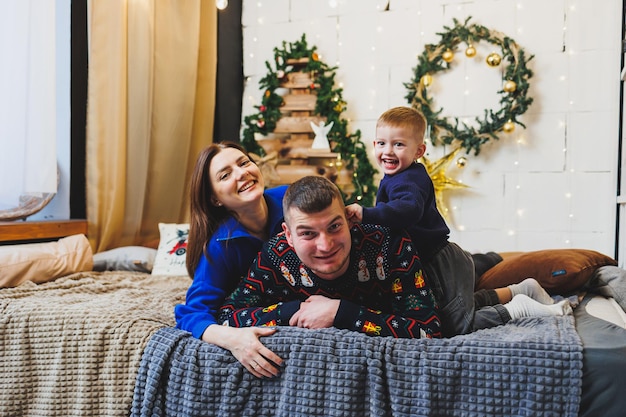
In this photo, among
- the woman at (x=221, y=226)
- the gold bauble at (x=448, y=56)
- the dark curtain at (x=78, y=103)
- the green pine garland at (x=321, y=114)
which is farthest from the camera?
the green pine garland at (x=321, y=114)

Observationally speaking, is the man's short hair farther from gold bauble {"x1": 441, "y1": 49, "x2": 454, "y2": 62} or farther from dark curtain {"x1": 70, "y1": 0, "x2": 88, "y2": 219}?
gold bauble {"x1": 441, "y1": 49, "x2": 454, "y2": 62}

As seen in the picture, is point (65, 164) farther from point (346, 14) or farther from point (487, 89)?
point (487, 89)

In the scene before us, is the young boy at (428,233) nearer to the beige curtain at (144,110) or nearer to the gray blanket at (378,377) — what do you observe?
the gray blanket at (378,377)

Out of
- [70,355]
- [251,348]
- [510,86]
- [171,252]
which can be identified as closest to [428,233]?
[251,348]

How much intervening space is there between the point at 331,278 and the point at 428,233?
383 millimetres

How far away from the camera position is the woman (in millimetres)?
1751

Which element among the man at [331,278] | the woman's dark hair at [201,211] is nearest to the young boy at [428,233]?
the man at [331,278]

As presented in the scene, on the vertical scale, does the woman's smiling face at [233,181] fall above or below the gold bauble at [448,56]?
below

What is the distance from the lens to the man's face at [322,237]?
1.47 meters

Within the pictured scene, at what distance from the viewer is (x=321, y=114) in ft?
12.4

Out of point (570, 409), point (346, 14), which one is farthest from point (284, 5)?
point (570, 409)

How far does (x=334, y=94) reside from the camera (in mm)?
3721

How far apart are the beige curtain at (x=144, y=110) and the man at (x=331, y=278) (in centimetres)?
167

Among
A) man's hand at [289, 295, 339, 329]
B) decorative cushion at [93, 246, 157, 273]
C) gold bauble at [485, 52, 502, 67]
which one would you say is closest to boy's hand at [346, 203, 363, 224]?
man's hand at [289, 295, 339, 329]
